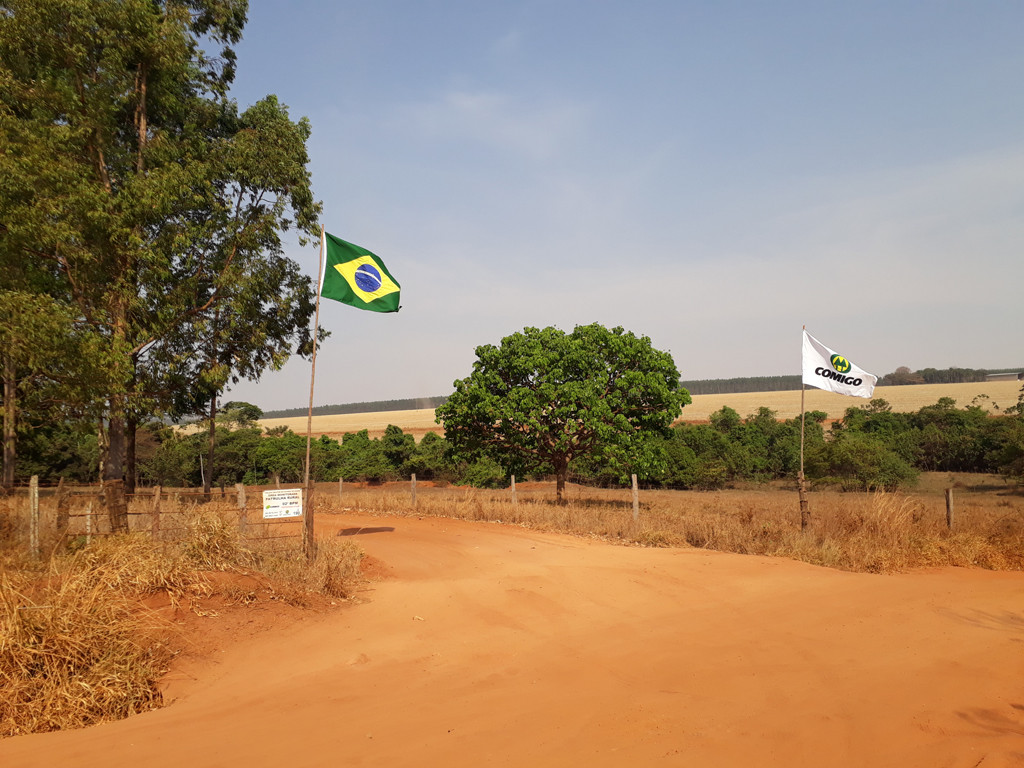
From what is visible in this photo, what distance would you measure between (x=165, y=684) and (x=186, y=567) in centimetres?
245

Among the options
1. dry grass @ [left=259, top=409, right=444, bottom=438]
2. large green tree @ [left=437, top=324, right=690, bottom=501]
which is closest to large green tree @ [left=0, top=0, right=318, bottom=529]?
large green tree @ [left=437, top=324, right=690, bottom=501]

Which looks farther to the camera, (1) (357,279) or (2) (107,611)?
(1) (357,279)

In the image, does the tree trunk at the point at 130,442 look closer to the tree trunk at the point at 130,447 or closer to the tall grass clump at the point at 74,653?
the tree trunk at the point at 130,447

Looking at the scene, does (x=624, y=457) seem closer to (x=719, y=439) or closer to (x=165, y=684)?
(x=165, y=684)

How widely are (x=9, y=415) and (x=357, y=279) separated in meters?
10.1

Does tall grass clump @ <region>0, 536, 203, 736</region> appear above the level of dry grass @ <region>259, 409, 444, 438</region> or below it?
below

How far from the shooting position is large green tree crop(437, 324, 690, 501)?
994 inches

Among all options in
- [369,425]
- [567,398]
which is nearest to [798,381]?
[369,425]

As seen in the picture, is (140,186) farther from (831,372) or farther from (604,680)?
(831,372)

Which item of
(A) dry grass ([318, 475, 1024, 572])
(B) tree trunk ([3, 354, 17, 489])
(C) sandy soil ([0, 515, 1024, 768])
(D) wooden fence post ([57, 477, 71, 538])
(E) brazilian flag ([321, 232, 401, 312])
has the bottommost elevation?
(C) sandy soil ([0, 515, 1024, 768])

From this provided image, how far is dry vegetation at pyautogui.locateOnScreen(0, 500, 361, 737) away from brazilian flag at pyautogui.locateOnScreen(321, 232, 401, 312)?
4.23m

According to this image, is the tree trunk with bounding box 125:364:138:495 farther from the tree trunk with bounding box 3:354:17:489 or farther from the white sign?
the white sign

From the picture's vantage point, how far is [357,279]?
11961 millimetres

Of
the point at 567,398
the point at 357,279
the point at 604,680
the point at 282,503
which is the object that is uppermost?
the point at 357,279
